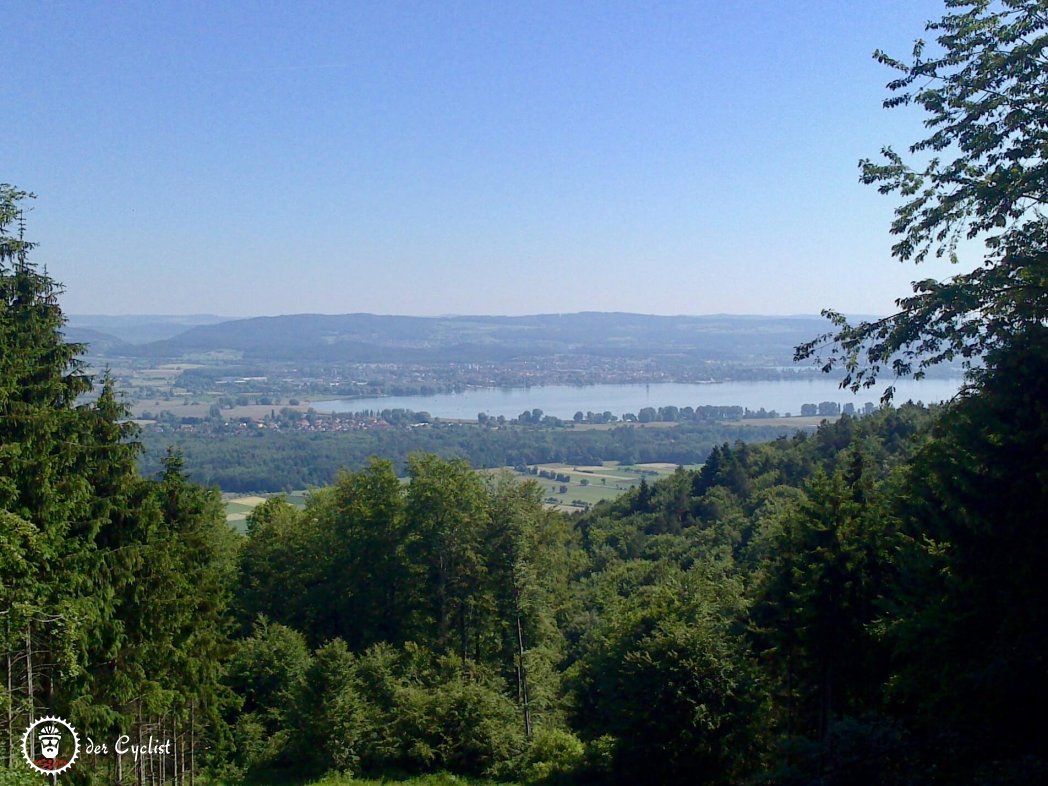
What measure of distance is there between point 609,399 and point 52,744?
127158 millimetres

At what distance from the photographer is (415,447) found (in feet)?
267

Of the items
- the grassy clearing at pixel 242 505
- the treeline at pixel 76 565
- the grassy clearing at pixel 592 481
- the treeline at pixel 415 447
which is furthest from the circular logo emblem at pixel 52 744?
the treeline at pixel 415 447

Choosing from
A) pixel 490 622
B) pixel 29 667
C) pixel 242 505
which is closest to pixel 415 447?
pixel 242 505

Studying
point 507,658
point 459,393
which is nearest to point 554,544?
point 507,658

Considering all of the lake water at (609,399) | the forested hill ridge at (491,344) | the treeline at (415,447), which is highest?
the forested hill ridge at (491,344)

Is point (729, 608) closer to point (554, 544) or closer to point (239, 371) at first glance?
point (554, 544)

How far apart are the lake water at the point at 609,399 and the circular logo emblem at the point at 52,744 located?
104292 mm

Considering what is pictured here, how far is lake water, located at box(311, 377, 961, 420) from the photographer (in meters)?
119

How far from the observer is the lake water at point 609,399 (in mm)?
118688

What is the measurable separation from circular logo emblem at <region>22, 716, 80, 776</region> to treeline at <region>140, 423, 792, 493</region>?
57800mm

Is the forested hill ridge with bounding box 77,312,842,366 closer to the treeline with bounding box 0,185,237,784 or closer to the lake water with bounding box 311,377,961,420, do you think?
the lake water with bounding box 311,377,961,420

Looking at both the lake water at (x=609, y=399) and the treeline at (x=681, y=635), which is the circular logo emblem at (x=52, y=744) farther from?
the lake water at (x=609, y=399)

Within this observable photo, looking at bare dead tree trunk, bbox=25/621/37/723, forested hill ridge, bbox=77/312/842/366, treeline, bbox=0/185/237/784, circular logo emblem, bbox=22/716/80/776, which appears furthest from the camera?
forested hill ridge, bbox=77/312/842/366

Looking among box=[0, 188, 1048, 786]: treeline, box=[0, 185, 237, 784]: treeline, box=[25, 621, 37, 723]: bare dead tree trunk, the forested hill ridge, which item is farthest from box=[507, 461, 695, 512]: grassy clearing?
the forested hill ridge
